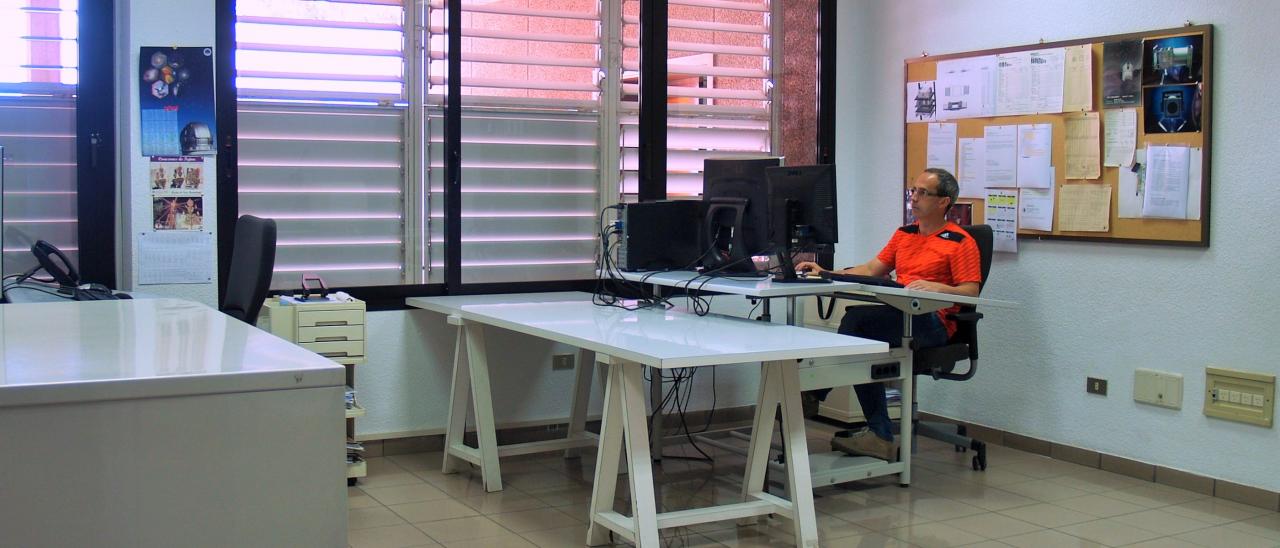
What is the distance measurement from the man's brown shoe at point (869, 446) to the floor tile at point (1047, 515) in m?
0.58

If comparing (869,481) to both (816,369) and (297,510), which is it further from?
(297,510)

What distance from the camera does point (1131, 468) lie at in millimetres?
4508

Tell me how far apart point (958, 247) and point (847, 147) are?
1461 mm

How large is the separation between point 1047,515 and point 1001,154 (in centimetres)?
175

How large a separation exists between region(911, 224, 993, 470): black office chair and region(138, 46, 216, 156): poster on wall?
3.01 m

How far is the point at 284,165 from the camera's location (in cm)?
459

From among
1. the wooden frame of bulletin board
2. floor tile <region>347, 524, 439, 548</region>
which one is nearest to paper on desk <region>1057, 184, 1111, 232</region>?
the wooden frame of bulletin board

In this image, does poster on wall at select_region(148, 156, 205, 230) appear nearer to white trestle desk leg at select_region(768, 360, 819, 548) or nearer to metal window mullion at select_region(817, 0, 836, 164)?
white trestle desk leg at select_region(768, 360, 819, 548)

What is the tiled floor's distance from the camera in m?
3.64

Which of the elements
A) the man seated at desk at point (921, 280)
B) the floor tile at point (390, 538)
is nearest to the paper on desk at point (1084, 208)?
the man seated at desk at point (921, 280)

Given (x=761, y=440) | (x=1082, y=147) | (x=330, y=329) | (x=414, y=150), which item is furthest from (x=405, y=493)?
(x=1082, y=147)

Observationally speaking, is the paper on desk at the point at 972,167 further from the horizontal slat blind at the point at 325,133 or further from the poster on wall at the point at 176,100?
the poster on wall at the point at 176,100

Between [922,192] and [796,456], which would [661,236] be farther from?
[796,456]

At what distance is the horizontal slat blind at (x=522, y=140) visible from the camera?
16.1 ft
